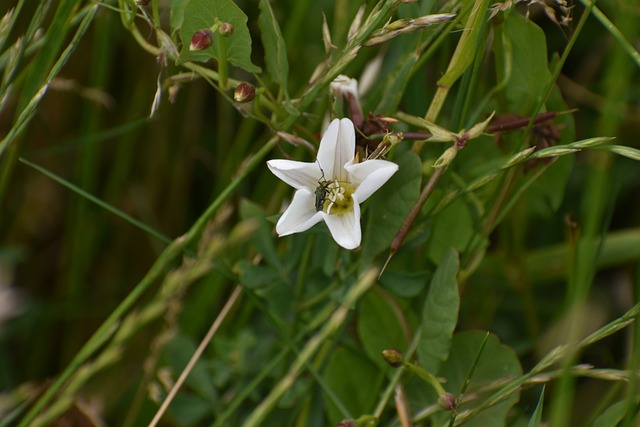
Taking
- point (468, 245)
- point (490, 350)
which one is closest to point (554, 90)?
point (468, 245)

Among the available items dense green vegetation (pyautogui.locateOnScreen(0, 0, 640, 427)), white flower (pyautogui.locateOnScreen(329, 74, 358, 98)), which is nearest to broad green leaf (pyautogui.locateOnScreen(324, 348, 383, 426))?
dense green vegetation (pyautogui.locateOnScreen(0, 0, 640, 427))

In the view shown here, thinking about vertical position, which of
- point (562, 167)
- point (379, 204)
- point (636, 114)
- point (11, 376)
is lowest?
point (11, 376)

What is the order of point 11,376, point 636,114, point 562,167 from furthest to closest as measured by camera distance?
point 636,114 < point 11,376 < point 562,167

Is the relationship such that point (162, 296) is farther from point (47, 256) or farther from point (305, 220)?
point (47, 256)

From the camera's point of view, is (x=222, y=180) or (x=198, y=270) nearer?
(x=198, y=270)

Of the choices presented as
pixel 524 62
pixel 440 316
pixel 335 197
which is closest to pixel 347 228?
pixel 335 197

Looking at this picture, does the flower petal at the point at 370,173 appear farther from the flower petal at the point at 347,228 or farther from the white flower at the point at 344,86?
the white flower at the point at 344,86

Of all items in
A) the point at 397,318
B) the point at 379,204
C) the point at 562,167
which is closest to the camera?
the point at 379,204

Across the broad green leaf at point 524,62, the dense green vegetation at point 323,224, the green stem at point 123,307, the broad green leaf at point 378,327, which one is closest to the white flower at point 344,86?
the dense green vegetation at point 323,224
